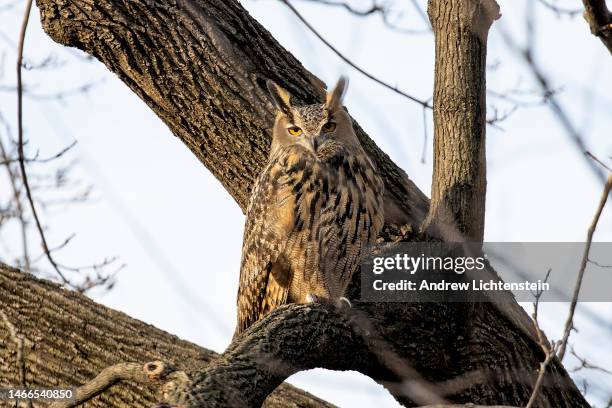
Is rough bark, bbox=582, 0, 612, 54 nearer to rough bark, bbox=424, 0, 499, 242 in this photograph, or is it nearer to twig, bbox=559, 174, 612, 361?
twig, bbox=559, 174, 612, 361

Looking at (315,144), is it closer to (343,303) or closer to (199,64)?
(199,64)

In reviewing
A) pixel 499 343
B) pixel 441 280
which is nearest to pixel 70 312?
pixel 441 280

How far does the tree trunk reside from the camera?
3.26 meters

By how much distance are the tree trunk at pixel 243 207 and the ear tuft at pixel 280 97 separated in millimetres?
39

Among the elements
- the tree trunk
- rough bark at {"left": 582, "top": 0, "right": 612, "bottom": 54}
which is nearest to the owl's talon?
the tree trunk

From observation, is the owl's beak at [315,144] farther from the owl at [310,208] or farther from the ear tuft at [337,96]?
the ear tuft at [337,96]

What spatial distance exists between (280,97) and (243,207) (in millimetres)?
537

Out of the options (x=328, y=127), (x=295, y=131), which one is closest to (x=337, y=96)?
(x=328, y=127)

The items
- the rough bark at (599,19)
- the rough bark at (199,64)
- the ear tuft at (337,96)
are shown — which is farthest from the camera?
the ear tuft at (337,96)

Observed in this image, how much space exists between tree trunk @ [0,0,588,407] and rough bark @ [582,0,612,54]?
60.1 inches

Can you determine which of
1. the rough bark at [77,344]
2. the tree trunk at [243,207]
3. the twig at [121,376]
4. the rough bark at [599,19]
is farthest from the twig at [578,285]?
the rough bark at [77,344]

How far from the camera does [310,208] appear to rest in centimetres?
365

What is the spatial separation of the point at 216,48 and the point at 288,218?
0.73m

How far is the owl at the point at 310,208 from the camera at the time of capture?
144 inches
